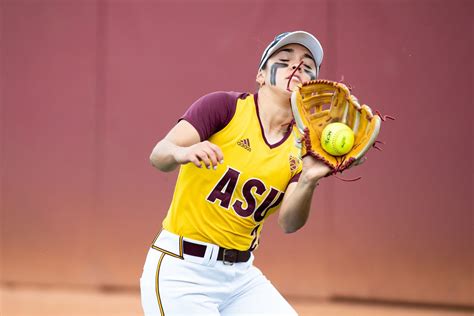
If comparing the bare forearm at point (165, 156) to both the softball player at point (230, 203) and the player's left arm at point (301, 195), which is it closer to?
the softball player at point (230, 203)

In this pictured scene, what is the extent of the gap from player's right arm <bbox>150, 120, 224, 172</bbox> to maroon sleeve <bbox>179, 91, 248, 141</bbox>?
0.11 feet

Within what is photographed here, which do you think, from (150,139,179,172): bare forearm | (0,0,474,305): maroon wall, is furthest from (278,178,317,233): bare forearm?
(0,0,474,305): maroon wall

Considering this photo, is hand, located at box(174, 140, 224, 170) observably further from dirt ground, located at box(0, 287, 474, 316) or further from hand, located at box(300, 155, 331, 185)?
dirt ground, located at box(0, 287, 474, 316)

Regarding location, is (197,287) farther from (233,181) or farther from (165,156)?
(165,156)

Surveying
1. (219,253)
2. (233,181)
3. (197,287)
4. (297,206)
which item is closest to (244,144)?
(233,181)

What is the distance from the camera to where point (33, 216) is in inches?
253

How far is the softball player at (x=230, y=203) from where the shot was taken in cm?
284

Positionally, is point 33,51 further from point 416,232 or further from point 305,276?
point 416,232

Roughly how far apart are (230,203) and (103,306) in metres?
3.05

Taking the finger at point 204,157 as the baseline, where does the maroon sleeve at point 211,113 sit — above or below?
above

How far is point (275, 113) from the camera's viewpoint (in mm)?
2971

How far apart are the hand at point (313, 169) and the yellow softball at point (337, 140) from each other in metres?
0.06

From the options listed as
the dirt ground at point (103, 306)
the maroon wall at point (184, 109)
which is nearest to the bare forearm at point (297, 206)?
the dirt ground at point (103, 306)

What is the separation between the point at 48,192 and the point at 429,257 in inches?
128
